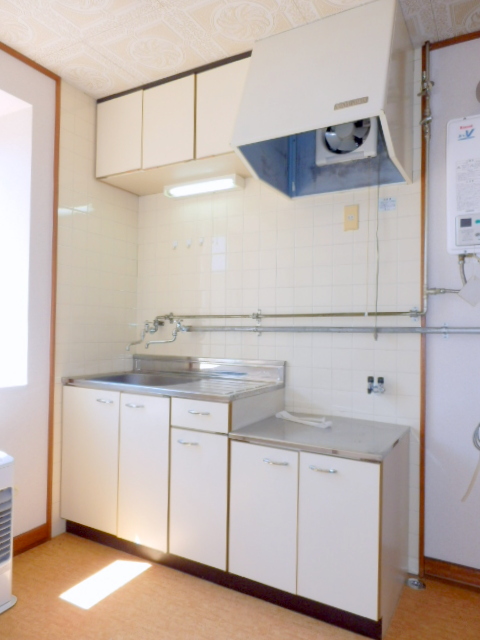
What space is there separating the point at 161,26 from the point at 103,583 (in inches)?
101

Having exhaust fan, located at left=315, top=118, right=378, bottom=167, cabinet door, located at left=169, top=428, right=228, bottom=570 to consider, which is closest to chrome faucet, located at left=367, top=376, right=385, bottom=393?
cabinet door, located at left=169, top=428, right=228, bottom=570

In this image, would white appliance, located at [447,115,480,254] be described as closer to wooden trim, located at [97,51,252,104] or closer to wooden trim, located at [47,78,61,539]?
wooden trim, located at [97,51,252,104]

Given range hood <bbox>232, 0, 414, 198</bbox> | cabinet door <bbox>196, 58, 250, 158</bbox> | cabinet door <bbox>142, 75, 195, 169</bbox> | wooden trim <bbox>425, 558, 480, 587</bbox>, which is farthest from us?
cabinet door <bbox>142, 75, 195, 169</bbox>

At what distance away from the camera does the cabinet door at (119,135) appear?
8.41 feet

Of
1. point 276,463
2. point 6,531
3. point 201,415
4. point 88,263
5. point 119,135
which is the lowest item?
point 6,531

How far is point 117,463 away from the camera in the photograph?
2297mm

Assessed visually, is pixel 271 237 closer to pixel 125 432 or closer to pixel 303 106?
pixel 303 106

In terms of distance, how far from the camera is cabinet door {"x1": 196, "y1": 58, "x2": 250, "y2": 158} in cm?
224

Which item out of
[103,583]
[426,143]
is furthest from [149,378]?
[426,143]

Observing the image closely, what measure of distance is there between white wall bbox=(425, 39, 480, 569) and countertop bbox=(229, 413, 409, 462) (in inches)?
8.9

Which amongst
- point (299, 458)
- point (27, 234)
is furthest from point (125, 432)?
point (27, 234)

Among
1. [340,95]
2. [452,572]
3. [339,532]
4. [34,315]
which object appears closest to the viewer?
[339,532]

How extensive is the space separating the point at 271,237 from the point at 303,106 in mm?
814

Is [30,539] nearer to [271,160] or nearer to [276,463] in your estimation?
[276,463]
